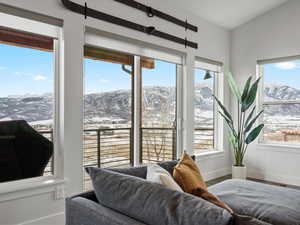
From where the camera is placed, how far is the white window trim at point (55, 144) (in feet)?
7.46

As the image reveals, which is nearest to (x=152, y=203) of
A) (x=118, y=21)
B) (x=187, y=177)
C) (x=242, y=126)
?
(x=187, y=177)

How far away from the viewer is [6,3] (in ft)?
7.25

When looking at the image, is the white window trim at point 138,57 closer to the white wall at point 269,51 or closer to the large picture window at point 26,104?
the large picture window at point 26,104

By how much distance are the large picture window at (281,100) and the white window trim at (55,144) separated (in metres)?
3.49

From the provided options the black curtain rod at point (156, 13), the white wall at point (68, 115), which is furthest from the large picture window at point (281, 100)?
the white wall at point (68, 115)

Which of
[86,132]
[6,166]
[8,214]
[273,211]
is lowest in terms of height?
[8,214]

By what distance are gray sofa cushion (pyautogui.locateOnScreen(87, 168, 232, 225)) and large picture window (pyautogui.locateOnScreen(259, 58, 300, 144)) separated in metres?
3.82

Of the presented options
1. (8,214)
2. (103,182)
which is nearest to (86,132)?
(8,214)

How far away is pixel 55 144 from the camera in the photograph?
2.65m

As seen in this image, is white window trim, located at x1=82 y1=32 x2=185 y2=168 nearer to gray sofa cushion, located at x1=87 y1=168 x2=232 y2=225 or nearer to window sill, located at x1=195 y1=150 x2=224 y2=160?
window sill, located at x1=195 y1=150 x2=224 y2=160

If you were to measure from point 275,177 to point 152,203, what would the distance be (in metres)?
3.90

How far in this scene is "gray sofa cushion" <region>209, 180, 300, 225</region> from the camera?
5.75 feet

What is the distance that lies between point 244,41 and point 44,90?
369 cm

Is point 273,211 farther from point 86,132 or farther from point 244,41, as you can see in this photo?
point 244,41
